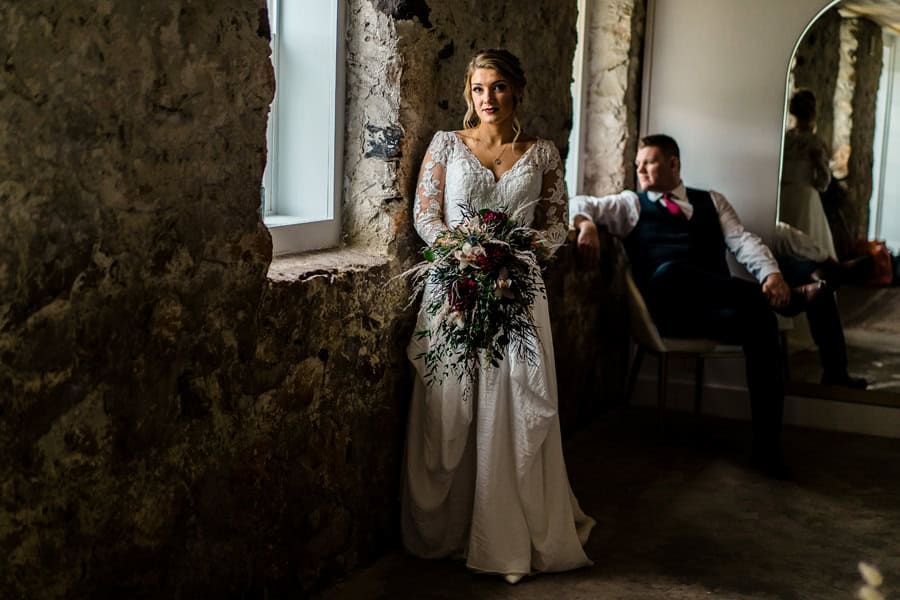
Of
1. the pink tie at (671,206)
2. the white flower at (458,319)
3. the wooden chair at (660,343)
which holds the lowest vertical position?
the wooden chair at (660,343)

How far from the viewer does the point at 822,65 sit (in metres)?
5.18

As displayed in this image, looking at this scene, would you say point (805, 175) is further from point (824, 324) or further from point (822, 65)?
point (824, 324)

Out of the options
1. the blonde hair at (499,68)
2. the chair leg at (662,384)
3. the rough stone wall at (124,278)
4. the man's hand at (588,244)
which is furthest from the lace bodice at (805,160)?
the rough stone wall at (124,278)

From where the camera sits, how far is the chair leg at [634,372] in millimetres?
5328

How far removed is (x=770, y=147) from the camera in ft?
17.6

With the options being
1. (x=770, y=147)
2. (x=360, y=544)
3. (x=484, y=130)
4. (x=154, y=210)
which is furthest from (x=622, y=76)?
(x=154, y=210)

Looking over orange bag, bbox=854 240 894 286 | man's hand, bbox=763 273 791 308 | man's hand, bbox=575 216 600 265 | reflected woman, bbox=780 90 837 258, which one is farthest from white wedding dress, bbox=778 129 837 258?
man's hand, bbox=575 216 600 265

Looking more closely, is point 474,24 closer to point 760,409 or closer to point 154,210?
point 154,210

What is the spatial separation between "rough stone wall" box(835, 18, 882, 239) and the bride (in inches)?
90.7

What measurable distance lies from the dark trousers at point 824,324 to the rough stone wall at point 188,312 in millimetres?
2469

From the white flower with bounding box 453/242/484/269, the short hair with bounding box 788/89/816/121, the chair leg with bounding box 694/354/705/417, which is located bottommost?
the chair leg with bounding box 694/354/705/417

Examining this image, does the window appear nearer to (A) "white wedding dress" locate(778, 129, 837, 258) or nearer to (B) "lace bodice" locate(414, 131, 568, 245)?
(B) "lace bodice" locate(414, 131, 568, 245)

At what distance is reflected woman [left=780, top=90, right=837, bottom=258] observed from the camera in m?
5.22

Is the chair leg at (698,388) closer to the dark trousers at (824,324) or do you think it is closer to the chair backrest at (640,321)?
the chair backrest at (640,321)
